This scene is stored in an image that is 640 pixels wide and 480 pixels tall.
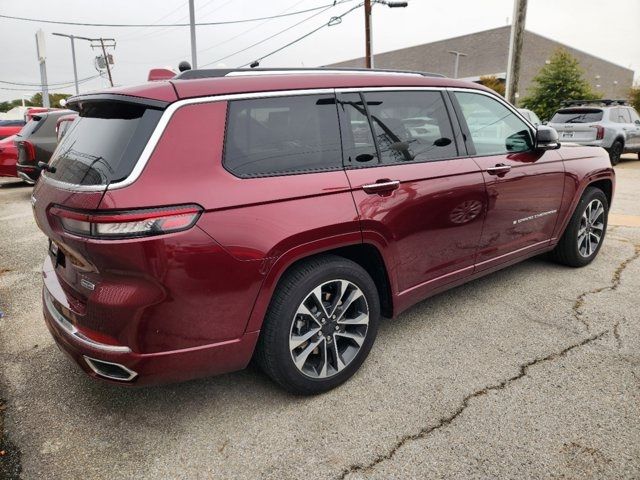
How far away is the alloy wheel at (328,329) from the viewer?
2.47 meters

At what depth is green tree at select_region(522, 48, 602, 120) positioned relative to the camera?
25.6m

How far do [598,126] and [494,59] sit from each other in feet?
103

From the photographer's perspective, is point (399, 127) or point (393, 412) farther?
point (399, 127)

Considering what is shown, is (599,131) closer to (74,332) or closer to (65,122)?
(65,122)

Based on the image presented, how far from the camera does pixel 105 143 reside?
2.19 m

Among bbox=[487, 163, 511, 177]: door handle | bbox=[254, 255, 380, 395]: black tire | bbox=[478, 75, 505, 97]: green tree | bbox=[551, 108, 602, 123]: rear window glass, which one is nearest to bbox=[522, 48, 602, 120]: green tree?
bbox=[478, 75, 505, 97]: green tree

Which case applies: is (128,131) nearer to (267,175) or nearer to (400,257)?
(267,175)

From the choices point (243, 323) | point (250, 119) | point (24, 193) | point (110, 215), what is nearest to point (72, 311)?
point (110, 215)

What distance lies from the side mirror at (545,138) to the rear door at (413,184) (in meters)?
0.87

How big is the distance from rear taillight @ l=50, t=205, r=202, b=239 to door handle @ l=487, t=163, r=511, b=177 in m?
2.22

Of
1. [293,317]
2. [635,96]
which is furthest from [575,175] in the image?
[635,96]

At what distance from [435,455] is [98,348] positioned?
5.30 feet

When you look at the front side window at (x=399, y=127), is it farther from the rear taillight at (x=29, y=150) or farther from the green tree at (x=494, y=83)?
the green tree at (x=494, y=83)

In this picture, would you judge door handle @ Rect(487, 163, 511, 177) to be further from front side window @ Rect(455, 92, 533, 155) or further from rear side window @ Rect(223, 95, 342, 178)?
rear side window @ Rect(223, 95, 342, 178)
